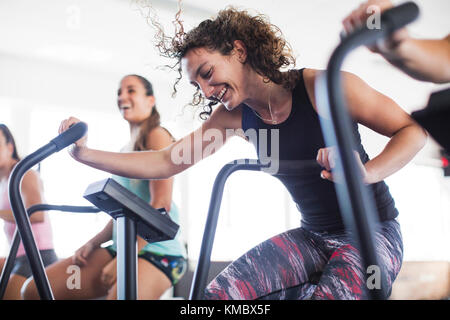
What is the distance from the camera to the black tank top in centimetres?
115

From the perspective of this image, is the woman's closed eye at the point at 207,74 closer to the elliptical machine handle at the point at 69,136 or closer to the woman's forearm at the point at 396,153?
the elliptical machine handle at the point at 69,136

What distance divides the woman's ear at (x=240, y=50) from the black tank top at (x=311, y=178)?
0.65 feet

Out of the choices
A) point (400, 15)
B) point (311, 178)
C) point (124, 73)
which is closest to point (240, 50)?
point (311, 178)

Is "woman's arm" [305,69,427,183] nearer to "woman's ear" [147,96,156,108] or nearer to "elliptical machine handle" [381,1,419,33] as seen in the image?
"elliptical machine handle" [381,1,419,33]

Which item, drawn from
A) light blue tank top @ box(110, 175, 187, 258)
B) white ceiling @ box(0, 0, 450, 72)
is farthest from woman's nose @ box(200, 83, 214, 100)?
white ceiling @ box(0, 0, 450, 72)

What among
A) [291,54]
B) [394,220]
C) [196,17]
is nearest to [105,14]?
[196,17]

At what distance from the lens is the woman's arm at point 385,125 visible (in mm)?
955

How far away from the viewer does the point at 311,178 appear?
117 centimetres

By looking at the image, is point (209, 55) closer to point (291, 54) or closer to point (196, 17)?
point (291, 54)

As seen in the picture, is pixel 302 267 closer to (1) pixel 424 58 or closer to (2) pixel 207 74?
(2) pixel 207 74

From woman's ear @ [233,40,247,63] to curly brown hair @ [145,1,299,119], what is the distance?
0.03ft

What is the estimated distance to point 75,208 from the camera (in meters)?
1.30

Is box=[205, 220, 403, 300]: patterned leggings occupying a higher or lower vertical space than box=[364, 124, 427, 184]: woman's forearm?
lower

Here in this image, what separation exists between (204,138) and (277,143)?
27 centimetres
